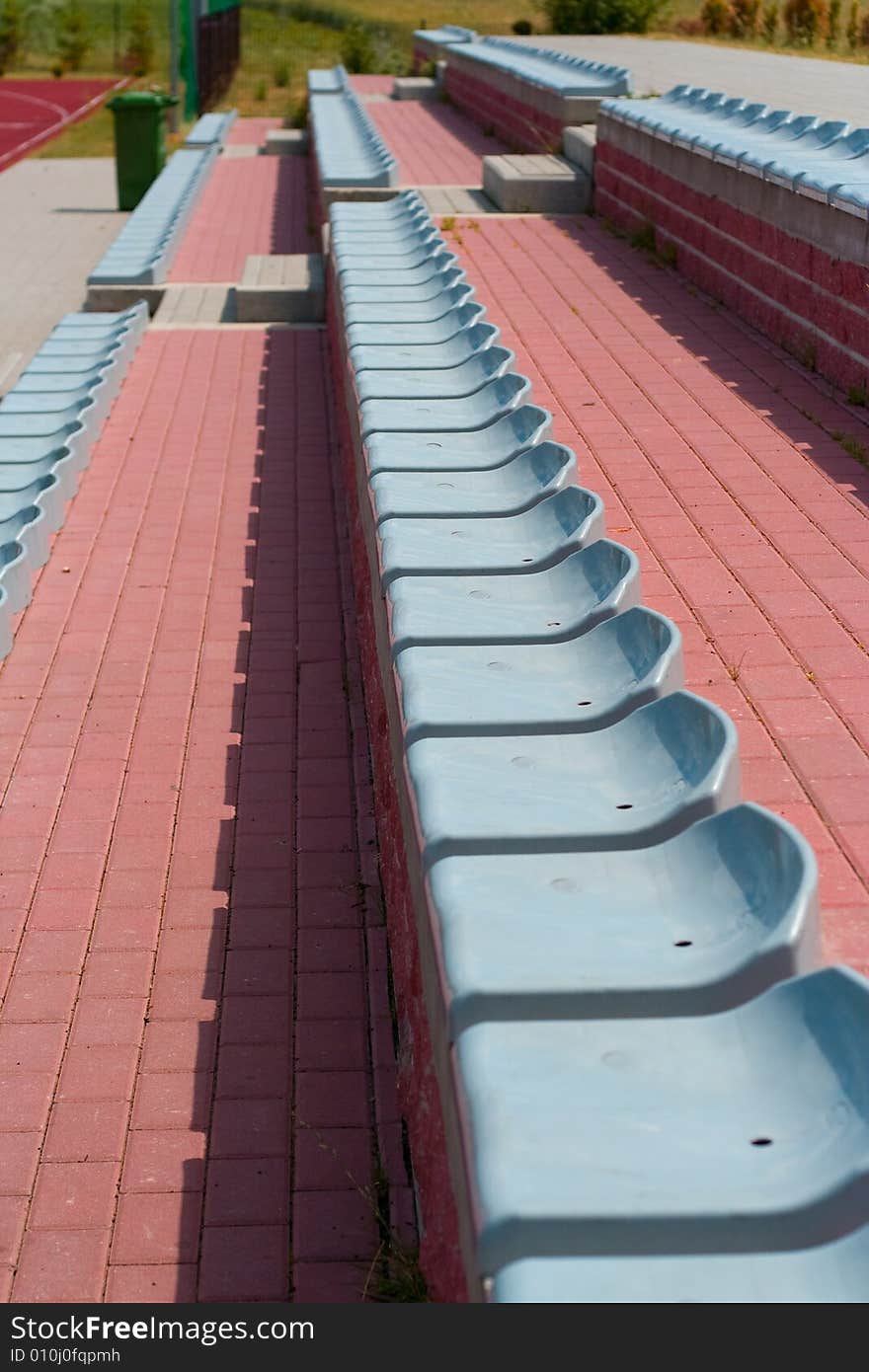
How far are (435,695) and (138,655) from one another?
8.01ft

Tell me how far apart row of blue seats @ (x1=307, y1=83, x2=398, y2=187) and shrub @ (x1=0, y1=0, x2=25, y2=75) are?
2282cm

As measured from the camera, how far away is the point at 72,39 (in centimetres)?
4188

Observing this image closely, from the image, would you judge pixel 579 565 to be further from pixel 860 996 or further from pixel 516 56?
pixel 516 56

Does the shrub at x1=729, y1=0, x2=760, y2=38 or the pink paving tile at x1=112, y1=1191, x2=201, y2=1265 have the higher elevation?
the shrub at x1=729, y1=0, x2=760, y2=38

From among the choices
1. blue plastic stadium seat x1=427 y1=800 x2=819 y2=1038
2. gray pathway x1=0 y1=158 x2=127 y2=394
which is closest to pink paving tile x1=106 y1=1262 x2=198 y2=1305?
blue plastic stadium seat x1=427 y1=800 x2=819 y2=1038

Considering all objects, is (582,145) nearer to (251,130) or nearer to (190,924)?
(190,924)

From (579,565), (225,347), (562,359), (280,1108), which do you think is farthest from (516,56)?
(280,1108)

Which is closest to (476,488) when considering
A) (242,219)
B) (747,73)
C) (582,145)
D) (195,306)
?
(195,306)

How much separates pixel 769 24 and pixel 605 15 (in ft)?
9.71

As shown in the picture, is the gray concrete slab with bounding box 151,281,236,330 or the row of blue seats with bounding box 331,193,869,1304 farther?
the gray concrete slab with bounding box 151,281,236,330

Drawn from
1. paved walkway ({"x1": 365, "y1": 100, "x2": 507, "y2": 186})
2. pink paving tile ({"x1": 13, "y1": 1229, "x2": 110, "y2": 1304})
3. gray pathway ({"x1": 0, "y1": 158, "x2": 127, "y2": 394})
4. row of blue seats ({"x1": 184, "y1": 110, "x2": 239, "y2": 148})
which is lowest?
gray pathway ({"x1": 0, "y1": 158, "x2": 127, "y2": 394})

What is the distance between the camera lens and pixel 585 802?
2.84m

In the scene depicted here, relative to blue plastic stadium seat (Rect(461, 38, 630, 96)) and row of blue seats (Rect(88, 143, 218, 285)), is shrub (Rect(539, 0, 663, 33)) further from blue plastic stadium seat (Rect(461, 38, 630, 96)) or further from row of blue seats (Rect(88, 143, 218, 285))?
row of blue seats (Rect(88, 143, 218, 285))

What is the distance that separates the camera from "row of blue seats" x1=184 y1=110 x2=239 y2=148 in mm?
20375
